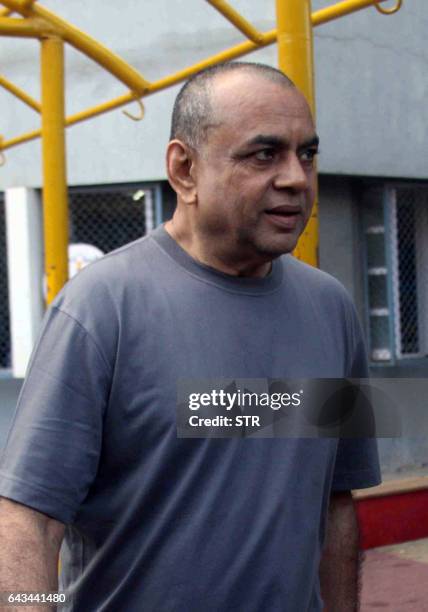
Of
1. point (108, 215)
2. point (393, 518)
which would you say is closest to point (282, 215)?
point (393, 518)

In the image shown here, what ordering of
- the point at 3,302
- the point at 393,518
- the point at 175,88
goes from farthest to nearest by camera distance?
the point at 3,302
the point at 175,88
the point at 393,518

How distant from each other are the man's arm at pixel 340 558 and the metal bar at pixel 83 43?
2.76 meters

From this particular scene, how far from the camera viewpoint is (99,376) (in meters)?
1.76

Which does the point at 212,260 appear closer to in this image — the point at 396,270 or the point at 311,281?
the point at 311,281

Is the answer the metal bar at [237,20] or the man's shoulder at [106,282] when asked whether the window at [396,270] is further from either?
the man's shoulder at [106,282]

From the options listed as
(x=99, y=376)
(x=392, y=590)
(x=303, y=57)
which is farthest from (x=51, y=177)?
(x=392, y=590)

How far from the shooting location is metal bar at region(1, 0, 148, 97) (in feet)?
14.4

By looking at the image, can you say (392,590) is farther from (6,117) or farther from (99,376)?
(99,376)

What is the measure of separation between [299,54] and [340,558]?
1.66 m

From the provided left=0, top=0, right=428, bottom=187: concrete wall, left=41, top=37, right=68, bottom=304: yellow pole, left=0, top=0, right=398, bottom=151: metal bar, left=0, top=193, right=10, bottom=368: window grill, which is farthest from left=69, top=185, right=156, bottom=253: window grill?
left=41, top=37, right=68, bottom=304: yellow pole

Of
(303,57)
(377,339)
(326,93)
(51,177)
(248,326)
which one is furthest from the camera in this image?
(377,339)

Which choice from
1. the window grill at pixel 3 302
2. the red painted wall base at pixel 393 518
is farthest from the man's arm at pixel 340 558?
the window grill at pixel 3 302

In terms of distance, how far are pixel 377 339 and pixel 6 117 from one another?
10.1ft

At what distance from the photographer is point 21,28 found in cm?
438
